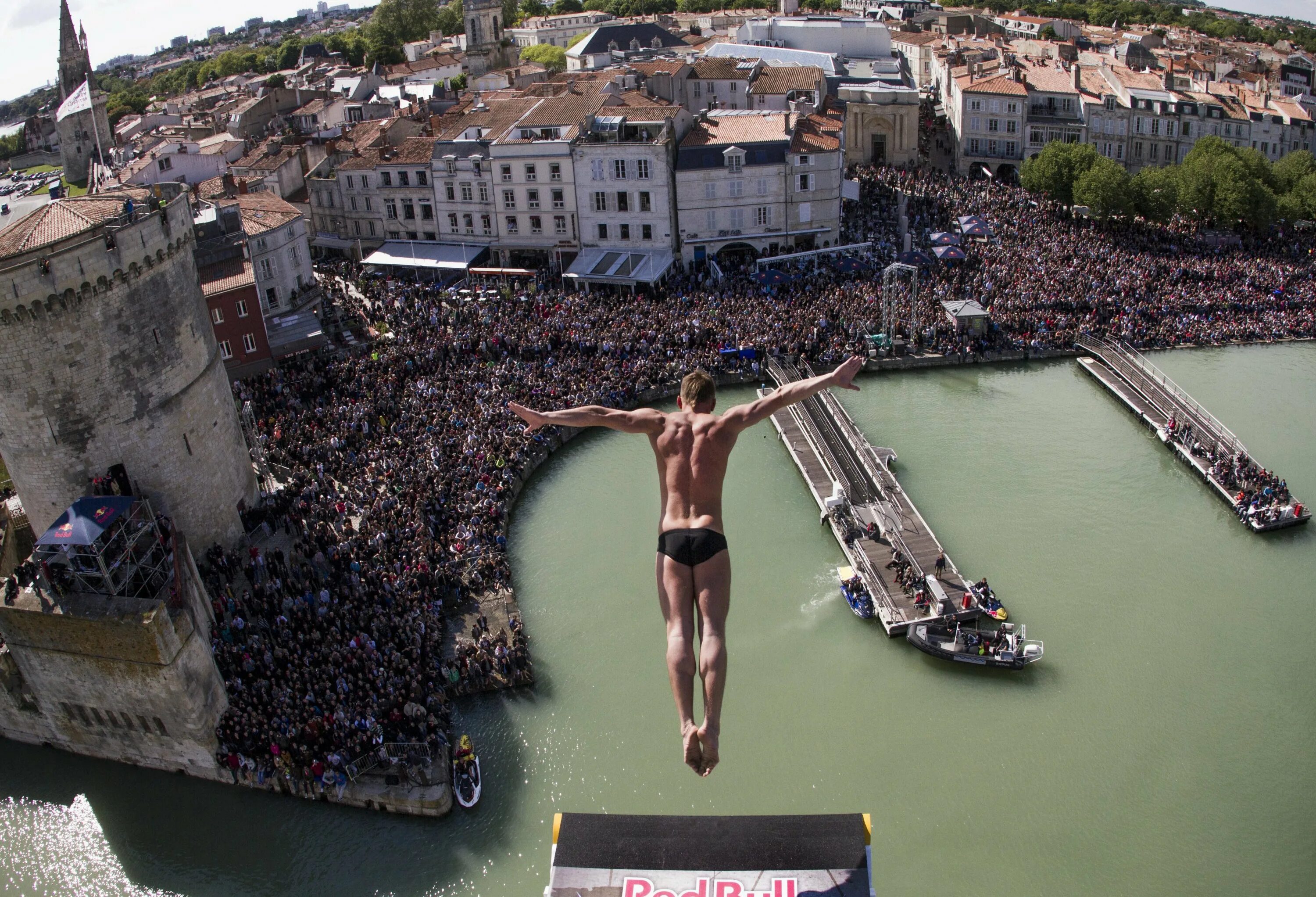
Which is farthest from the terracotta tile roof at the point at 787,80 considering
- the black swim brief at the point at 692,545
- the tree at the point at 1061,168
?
the black swim brief at the point at 692,545

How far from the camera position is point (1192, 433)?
34.6 meters

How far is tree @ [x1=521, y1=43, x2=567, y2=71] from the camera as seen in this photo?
94438mm

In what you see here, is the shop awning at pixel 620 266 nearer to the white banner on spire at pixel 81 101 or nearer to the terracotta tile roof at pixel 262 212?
the terracotta tile roof at pixel 262 212

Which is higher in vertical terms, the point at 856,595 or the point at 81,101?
the point at 81,101

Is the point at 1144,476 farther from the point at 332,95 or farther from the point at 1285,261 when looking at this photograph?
the point at 332,95

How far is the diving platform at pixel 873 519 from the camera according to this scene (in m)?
25.5

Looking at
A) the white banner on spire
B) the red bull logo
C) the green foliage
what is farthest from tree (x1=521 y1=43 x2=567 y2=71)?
the red bull logo

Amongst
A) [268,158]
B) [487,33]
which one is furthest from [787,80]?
[487,33]

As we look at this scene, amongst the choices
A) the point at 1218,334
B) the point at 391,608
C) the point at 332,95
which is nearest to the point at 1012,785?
the point at 391,608

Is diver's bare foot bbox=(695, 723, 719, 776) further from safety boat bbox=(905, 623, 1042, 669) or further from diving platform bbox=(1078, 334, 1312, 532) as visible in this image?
diving platform bbox=(1078, 334, 1312, 532)

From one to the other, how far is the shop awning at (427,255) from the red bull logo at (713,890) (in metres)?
40.5

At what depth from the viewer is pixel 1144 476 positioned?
3353 cm

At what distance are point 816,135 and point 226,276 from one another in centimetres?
2850

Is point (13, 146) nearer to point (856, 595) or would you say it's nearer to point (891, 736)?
point (856, 595)
